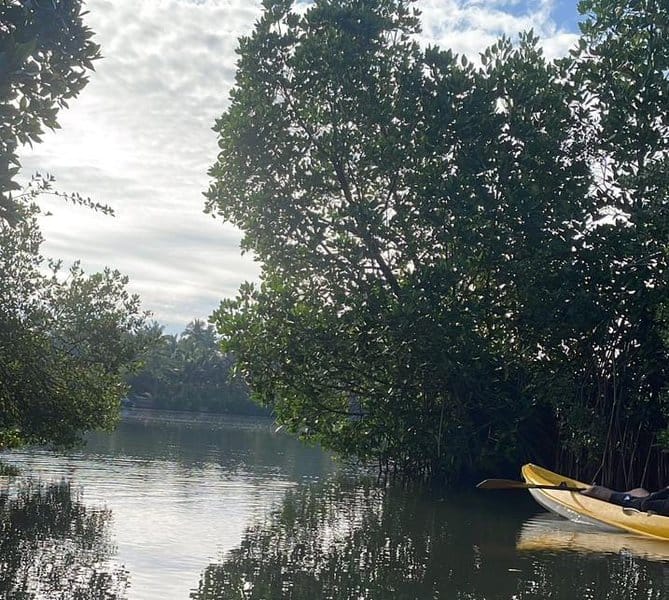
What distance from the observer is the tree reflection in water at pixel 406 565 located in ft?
35.6

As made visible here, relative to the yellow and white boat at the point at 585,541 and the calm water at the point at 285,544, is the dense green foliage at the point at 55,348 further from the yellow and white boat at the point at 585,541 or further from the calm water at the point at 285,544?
the yellow and white boat at the point at 585,541

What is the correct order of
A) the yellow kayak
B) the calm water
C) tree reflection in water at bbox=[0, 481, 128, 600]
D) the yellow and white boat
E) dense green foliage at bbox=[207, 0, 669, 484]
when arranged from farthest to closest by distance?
dense green foliage at bbox=[207, 0, 669, 484] < the yellow kayak < the yellow and white boat < the calm water < tree reflection in water at bbox=[0, 481, 128, 600]

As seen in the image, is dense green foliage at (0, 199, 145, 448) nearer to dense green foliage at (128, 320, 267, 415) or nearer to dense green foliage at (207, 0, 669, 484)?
dense green foliage at (207, 0, 669, 484)

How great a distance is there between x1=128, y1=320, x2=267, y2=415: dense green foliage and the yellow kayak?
62695 millimetres

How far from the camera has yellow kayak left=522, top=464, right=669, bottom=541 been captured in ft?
51.2

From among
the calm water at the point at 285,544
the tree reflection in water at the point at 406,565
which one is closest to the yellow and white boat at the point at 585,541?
the calm water at the point at 285,544

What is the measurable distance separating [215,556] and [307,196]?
13.9 meters

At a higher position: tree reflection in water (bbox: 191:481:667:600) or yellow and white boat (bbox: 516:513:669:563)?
yellow and white boat (bbox: 516:513:669:563)

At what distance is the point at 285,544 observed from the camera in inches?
553

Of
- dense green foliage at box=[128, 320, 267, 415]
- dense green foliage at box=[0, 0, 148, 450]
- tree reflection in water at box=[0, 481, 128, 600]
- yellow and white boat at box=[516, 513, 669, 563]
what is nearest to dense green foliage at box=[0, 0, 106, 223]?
dense green foliage at box=[0, 0, 148, 450]

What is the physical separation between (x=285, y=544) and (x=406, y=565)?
2206mm

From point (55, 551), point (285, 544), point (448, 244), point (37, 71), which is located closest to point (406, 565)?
point (285, 544)

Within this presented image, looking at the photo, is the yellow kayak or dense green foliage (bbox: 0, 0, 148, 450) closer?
dense green foliage (bbox: 0, 0, 148, 450)

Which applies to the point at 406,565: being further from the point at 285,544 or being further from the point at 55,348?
the point at 55,348
